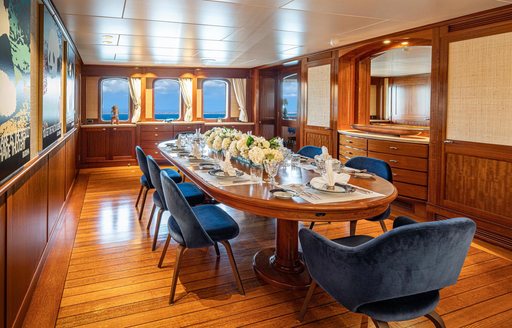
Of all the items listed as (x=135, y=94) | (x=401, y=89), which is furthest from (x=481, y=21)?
(x=135, y=94)

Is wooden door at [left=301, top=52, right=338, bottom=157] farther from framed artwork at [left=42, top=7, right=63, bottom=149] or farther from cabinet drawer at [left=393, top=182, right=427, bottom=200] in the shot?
framed artwork at [left=42, top=7, right=63, bottom=149]

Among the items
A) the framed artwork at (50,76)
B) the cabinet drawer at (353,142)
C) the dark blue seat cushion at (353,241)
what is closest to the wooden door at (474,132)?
the cabinet drawer at (353,142)

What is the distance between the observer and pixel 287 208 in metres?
2.07

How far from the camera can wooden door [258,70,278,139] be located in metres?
9.03

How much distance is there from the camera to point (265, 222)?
4254 millimetres

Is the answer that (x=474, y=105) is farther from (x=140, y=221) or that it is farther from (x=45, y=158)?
(x=45, y=158)

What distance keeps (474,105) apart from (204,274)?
3.08m

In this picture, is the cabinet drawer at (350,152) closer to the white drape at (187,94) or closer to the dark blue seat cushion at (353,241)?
the dark blue seat cushion at (353,241)

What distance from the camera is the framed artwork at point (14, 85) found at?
1778 mm

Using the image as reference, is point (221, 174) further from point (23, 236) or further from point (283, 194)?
point (23, 236)

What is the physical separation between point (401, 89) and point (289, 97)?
2.44m

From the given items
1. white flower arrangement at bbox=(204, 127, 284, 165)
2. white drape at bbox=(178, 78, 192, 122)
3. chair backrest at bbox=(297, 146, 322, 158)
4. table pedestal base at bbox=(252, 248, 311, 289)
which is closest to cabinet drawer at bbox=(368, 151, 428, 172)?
chair backrest at bbox=(297, 146, 322, 158)

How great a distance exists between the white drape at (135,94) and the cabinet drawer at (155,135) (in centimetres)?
56

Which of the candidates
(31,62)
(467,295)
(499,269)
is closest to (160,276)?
(31,62)
